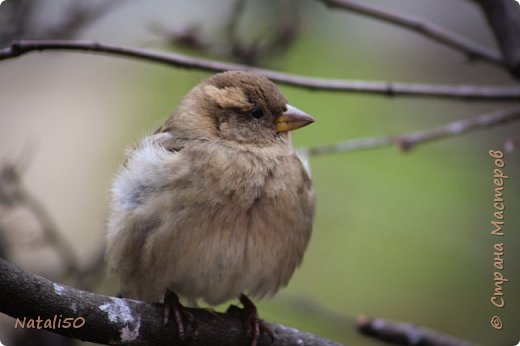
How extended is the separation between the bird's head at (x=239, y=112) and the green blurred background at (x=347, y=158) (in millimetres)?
234

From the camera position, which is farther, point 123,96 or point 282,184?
point 123,96

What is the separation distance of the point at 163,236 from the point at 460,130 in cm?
125

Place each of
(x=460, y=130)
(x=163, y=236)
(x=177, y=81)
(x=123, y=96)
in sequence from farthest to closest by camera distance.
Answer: (x=177, y=81), (x=123, y=96), (x=460, y=130), (x=163, y=236)

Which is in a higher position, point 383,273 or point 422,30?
point 422,30

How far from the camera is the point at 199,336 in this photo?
288 centimetres

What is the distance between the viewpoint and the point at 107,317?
2.44m

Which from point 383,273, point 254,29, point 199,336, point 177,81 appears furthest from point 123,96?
point 383,273

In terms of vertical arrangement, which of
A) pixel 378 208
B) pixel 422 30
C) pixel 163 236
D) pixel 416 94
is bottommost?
pixel 378 208

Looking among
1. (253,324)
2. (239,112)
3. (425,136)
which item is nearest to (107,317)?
(253,324)

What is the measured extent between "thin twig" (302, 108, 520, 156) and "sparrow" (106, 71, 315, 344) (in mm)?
182

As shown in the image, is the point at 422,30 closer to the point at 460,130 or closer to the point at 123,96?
the point at 460,130

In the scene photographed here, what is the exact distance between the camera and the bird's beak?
3172mm

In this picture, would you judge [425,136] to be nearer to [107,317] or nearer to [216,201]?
[216,201]

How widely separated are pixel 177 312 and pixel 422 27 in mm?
1501
